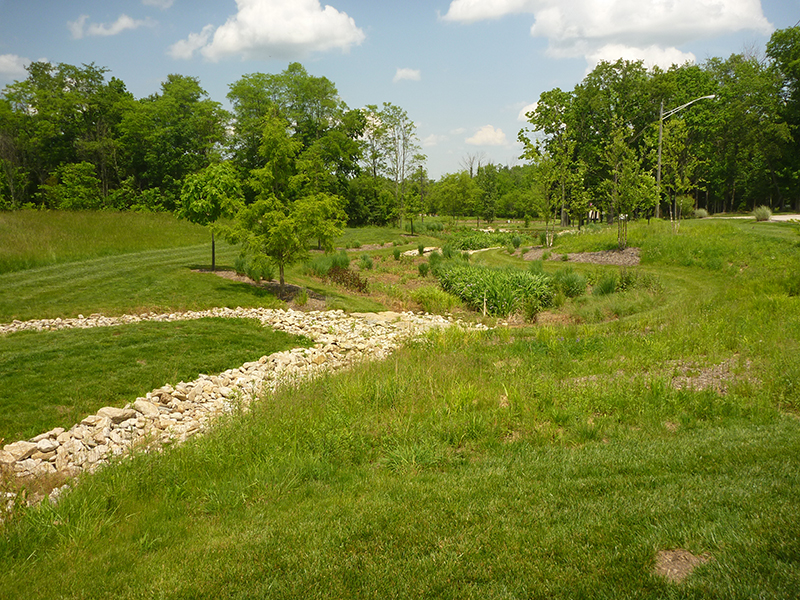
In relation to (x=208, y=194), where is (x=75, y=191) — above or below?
above

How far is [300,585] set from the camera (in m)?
2.80

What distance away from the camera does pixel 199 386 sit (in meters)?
7.19

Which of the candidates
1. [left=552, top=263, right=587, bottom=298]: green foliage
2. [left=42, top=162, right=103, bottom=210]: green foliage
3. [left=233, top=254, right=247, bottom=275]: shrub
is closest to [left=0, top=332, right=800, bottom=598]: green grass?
[left=552, top=263, right=587, bottom=298]: green foliage

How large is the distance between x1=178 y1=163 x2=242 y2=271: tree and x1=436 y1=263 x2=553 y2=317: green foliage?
739cm

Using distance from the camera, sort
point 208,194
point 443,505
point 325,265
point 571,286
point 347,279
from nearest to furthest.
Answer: point 443,505, point 571,286, point 208,194, point 347,279, point 325,265

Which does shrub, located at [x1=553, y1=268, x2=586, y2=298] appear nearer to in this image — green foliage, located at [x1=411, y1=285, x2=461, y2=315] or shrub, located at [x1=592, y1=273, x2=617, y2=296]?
shrub, located at [x1=592, y1=273, x2=617, y2=296]

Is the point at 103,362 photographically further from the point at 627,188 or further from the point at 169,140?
the point at 169,140

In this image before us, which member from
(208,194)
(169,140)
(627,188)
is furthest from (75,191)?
(627,188)

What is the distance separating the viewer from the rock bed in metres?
5.17

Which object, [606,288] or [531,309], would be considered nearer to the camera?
[531,309]

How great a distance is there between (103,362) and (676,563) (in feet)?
26.9

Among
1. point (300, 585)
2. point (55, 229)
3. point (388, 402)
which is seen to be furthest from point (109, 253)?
point (300, 585)

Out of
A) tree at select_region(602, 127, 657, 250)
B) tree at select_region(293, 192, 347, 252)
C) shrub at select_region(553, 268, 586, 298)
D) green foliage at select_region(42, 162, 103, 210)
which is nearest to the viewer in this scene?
tree at select_region(293, 192, 347, 252)

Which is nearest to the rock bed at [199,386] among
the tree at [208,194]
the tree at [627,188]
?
the tree at [208,194]
